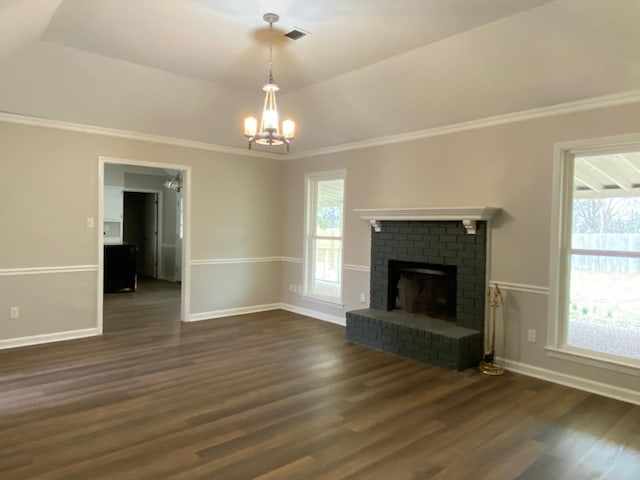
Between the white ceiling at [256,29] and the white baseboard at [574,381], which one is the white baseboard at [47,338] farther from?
the white baseboard at [574,381]

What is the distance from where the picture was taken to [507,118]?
426cm

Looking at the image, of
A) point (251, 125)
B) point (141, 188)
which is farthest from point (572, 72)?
point (141, 188)

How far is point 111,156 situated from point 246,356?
299 centimetres

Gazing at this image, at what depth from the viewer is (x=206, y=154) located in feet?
20.2

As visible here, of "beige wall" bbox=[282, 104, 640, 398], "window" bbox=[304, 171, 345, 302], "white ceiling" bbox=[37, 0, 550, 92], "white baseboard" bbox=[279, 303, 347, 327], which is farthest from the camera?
"window" bbox=[304, 171, 345, 302]

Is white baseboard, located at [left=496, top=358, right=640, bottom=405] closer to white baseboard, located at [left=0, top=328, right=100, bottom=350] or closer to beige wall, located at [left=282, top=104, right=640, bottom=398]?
beige wall, located at [left=282, top=104, right=640, bottom=398]

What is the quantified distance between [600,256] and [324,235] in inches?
142

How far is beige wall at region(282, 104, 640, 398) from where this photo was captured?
383 cm

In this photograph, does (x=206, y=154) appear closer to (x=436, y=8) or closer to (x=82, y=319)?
(x=82, y=319)

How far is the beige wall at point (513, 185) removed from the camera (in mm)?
3826

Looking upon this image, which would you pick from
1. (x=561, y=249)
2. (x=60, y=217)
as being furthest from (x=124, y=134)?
(x=561, y=249)

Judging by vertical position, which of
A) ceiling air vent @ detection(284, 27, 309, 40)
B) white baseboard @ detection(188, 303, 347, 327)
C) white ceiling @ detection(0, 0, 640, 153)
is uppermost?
ceiling air vent @ detection(284, 27, 309, 40)

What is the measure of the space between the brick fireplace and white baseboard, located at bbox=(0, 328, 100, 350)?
3172 millimetres

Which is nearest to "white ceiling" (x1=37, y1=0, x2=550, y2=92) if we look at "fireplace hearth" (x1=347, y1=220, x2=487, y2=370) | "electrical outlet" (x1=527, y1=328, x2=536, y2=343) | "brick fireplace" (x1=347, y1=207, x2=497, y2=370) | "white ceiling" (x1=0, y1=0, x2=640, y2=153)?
"white ceiling" (x1=0, y1=0, x2=640, y2=153)
